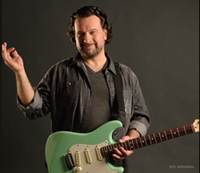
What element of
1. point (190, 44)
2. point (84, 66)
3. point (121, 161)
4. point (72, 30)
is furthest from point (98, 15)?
point (190, 44)

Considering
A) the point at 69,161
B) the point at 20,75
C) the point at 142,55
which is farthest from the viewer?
the point at 142,55

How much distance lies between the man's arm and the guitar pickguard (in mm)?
473

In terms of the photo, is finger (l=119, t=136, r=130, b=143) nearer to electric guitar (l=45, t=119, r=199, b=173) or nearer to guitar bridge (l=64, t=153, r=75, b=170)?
electric guitar (l=45, t=119, r=199, b=173)

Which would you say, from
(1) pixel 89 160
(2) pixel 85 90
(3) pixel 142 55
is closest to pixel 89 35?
(2) pixel 85 90

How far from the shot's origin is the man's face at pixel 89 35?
1787mm

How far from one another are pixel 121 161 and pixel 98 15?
1.13 metres

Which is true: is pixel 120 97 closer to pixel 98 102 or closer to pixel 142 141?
pixel 98 102

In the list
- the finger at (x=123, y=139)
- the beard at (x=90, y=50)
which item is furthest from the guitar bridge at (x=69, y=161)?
the beard at (x=90, y=50)

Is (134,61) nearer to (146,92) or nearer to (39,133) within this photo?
(146,92)

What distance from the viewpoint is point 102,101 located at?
182 centimetres

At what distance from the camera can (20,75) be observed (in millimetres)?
1540

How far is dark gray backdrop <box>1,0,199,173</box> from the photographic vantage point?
3025mm

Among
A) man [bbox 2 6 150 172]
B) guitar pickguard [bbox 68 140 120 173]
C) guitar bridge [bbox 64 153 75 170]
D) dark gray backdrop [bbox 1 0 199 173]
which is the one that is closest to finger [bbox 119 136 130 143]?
man [bbox 2 6 150 172]

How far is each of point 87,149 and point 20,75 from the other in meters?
0.67
